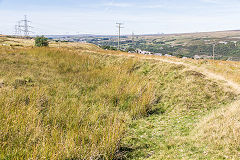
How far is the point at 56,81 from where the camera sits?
11688mm

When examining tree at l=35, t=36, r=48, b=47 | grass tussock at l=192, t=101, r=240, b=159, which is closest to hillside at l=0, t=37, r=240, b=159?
grass tussock at l=192, t=101, r=240, b=159

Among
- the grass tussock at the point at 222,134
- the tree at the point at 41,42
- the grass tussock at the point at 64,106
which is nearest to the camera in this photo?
→ the grass tussock at the point at 64,106

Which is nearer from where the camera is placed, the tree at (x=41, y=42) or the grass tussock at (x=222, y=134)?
the grass tussock at (x=222, y=134)

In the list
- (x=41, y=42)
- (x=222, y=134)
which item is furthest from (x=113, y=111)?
(x=41, y=42)

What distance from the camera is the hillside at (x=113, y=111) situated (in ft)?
15.6

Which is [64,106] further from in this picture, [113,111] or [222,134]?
[222,134]

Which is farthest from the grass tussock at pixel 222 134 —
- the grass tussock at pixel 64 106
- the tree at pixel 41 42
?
the tree at pixel 41 42

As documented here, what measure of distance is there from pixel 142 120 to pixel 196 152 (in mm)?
3910

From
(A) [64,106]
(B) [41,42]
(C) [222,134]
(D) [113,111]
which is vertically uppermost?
(B) [41,42]

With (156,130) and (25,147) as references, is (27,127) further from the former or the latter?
(156,130)

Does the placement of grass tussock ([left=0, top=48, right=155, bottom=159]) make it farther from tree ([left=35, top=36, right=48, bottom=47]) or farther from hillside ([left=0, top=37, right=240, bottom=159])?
tree ([left=35, top=36, right=48, bottom=47])

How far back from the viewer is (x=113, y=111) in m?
9.69

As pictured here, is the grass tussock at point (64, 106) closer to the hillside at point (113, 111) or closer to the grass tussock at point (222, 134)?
the hillside at point (113, 111)

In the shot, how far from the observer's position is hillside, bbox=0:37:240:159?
475 centimetres
